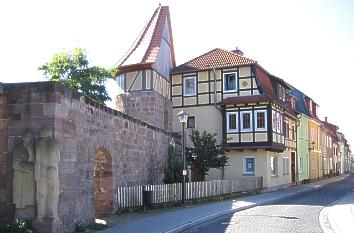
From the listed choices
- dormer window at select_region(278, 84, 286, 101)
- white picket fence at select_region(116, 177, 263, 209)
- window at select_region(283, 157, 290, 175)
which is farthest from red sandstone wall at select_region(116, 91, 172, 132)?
window at select_region(283, 157, 290, 175)

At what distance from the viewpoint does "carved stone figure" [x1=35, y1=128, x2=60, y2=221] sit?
10078 mm

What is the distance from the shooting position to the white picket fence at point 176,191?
54.1 ft

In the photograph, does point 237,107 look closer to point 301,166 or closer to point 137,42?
point 137,42

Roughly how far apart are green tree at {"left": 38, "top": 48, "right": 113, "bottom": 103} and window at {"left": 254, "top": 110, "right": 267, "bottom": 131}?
9993 millimetres

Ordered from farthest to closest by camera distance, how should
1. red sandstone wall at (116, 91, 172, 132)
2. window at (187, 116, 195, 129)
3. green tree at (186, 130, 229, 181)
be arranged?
1. window at (187, 116, 195, 129)
2. red sandstone wall at (116, 91, 172, 132)
3. green tree at (186, 130, 229, 181)

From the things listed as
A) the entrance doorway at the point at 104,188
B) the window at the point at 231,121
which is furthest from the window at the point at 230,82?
the entrance doorway at the point at 104,188

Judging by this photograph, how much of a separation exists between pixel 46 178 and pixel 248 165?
892 inches

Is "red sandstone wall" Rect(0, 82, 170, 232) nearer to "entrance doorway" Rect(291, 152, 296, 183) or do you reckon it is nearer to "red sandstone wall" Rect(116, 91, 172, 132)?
"red sandstone wall" Rect(116, 91, 172, 132)

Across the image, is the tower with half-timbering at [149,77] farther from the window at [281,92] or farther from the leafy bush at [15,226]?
the leafy bush at [15,226]

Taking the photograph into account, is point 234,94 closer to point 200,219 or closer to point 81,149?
point 200,219

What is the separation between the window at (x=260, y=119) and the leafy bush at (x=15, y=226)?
22.0 meters

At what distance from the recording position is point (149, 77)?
2908 cm

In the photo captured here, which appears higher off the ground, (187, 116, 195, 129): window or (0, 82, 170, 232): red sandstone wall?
(187, 116, 195, 129): window

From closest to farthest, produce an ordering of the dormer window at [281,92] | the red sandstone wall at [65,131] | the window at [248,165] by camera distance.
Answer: the red sandstone wall at [65,131], the window at [248,165], the dormer window at [281,92]
